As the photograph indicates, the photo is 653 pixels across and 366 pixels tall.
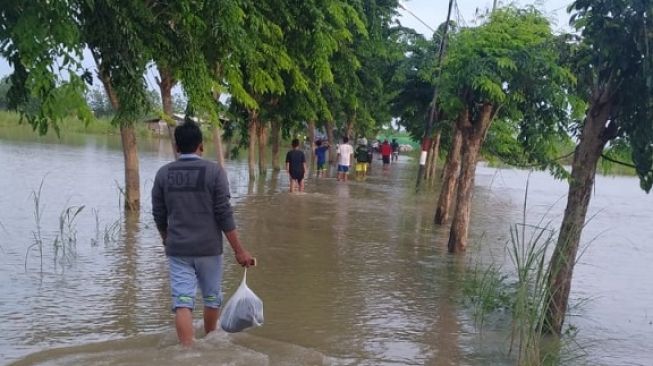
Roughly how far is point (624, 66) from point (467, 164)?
498 centimetres

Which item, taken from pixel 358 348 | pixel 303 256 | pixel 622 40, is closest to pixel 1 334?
pixel 358 348

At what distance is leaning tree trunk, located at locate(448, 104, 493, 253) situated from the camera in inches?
Answer: 436

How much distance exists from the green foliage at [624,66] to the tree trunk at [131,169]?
935cm

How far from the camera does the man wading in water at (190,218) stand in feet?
17.6

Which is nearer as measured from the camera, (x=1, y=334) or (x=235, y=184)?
(x=1, y=334)

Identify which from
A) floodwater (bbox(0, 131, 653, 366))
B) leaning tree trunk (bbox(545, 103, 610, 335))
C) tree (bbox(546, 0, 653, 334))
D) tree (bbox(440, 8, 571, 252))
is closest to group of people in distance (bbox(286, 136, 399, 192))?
floodwater (bbox(0, 131, 653, 366))

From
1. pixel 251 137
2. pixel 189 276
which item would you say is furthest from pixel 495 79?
pixel 251 137

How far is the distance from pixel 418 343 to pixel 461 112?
5.66m

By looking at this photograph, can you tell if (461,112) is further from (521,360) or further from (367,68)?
(367,68)

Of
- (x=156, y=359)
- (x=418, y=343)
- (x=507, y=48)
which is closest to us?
(x=156, y=359)

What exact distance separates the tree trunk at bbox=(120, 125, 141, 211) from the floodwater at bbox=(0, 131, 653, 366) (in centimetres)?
40

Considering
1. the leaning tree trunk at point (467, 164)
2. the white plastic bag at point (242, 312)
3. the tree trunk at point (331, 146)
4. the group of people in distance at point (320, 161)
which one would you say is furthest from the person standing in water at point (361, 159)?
the white plastic bag at point (242, 312)

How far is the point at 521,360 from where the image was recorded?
559 centimetres

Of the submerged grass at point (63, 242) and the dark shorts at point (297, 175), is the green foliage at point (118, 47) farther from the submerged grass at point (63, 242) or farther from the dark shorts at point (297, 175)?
the dark shorts at point (297, 175)
